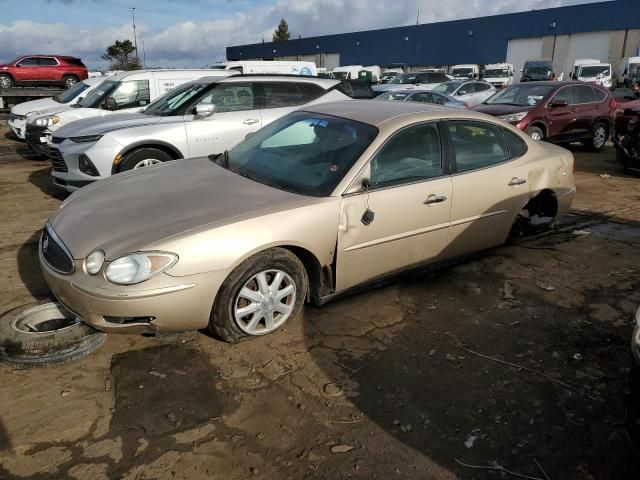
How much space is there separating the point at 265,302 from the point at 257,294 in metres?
0.09

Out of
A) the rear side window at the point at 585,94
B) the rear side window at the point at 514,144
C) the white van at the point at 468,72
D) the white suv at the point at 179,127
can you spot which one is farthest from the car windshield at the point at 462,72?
the rear side window at the point at 514,144

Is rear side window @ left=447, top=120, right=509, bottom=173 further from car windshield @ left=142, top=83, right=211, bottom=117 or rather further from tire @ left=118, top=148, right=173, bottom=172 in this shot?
car windshield @ left=142, top=83, right=211, bottom=117

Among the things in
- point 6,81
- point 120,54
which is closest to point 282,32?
point 120,54

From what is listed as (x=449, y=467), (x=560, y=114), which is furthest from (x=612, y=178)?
(x=449, y=467)

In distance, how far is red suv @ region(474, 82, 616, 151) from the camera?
405 inches

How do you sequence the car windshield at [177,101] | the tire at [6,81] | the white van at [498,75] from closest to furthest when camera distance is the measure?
the car windshield at [177,101]
the tire at [6,81]
the white van at [498,75]

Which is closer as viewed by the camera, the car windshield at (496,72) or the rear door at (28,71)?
the rear door at (28,71)

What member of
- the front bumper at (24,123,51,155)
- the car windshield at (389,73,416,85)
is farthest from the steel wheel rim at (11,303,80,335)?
the car windshield at (389,73,416,85)

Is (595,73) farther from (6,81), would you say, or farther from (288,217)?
(288,217)

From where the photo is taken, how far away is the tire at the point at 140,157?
6.23 metres

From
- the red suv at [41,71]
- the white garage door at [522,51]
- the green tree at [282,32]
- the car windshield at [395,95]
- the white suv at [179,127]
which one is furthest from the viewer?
the green tree at [282,32]

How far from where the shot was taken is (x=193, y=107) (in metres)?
6.82

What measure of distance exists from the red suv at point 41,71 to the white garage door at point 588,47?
3630 centimetres

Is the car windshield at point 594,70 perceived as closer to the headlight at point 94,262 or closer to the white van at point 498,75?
the white van at point 498,75
